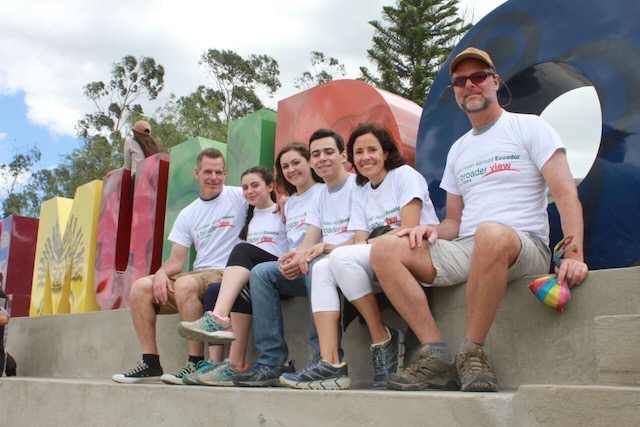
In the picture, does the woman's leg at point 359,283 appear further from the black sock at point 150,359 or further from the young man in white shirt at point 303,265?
the black sock at point 150,359

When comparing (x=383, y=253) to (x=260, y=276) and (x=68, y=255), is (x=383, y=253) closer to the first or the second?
(x=260, y=276)

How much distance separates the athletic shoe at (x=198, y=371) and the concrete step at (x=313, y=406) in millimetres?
124

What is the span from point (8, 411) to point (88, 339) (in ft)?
3.09

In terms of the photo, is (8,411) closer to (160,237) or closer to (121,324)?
(121,324)

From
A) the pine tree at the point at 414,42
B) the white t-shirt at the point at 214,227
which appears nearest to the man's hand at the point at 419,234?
the white t-shirt at the point at 214,227

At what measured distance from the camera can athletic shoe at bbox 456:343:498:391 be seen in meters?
2.76

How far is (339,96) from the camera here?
5453 mm

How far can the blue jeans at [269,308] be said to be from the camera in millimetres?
3791

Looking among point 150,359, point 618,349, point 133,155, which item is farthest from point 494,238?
point 133,155

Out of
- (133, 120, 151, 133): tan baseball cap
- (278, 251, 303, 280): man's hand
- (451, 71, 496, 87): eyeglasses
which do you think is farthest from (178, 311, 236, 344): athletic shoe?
(133, 120, 151, 133): tan baseball cap

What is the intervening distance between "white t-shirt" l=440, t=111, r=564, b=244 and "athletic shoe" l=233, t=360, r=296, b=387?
120 centimetres

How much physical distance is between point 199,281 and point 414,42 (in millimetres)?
18670

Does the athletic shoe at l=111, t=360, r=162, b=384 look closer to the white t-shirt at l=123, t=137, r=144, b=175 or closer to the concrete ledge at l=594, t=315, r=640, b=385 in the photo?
the concrete ledge at l=594, t=315, r=640, b=385

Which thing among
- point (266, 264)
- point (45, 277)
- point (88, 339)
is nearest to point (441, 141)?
Answer: point (266, 264)
